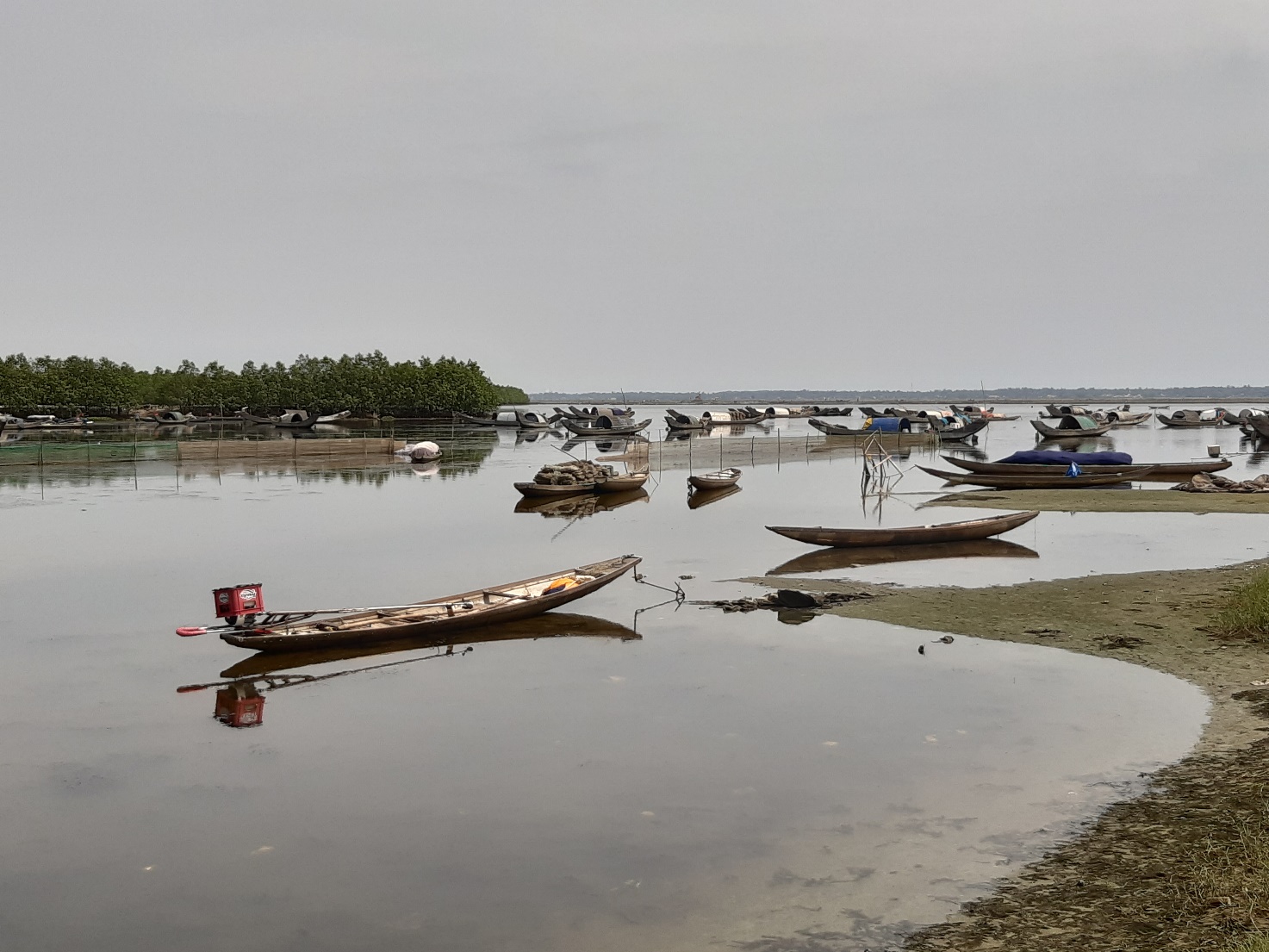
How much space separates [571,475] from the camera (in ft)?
158

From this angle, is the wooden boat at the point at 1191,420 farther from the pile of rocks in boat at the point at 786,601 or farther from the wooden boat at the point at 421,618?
the wooden boat at the point at 421,618

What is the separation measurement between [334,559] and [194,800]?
1918 cm

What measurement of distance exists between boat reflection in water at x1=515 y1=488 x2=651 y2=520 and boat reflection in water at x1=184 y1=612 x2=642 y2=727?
1945 centimetres

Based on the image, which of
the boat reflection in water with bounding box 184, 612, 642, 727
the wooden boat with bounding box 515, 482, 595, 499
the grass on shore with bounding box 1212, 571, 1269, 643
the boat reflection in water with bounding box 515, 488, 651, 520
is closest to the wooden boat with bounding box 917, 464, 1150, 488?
the boat reflection in water with bounding box 515, 488, 651, 520

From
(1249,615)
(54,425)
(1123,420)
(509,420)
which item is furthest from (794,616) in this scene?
(1123,420)

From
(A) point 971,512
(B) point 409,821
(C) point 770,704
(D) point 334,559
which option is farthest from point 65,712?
(A) point 971,512

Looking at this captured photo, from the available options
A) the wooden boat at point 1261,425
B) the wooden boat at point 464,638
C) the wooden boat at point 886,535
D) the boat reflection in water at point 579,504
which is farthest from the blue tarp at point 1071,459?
the wooden boat at point 1261,425

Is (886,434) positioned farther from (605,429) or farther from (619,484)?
(619,484)

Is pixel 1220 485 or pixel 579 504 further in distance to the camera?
pixel 579 504

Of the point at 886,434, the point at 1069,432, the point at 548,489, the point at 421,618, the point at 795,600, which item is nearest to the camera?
the point at 421,618

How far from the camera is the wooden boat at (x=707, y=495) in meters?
45.4

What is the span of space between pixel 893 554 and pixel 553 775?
1813 cm

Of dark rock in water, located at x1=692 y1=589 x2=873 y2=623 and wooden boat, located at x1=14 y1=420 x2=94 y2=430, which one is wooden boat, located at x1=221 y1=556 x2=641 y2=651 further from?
wooden boat, located at x1=14 y1=420 x2=94 y2=430

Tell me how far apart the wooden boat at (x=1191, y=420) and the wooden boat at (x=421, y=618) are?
407ft
